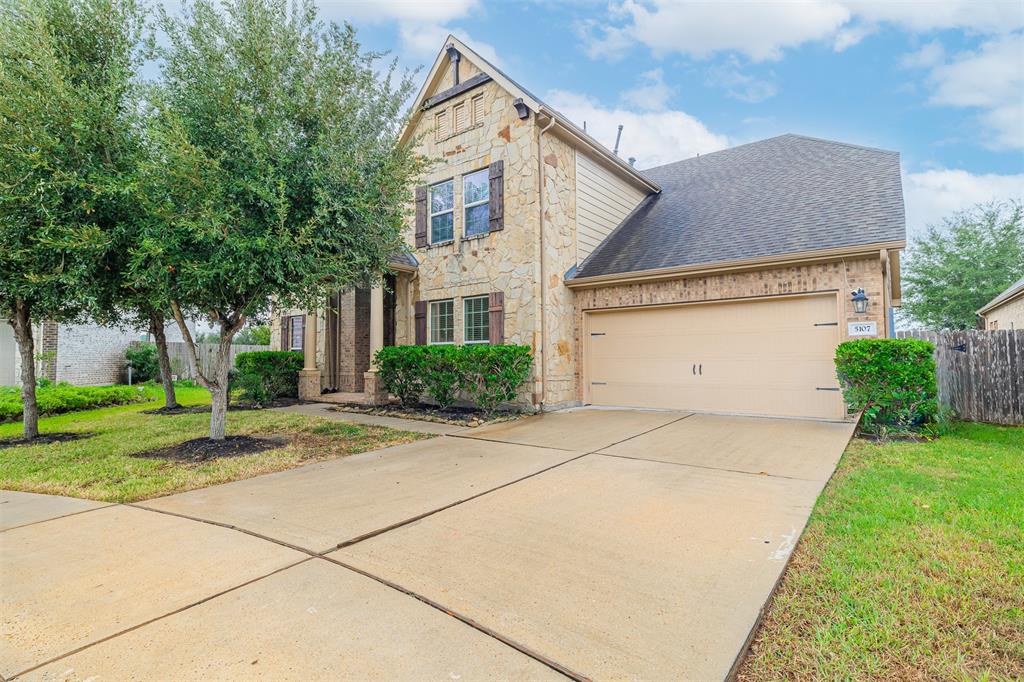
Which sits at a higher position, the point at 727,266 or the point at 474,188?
the point at 474,188

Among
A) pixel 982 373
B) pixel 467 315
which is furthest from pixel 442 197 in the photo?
pixel 982 373

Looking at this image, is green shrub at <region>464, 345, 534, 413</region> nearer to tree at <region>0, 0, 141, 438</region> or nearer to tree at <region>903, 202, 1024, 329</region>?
tree at <region>0, 0, 141, 438</region>

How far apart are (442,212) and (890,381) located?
875 centimetres

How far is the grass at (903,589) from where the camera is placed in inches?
74.6

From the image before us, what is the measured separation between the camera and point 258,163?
5191mm

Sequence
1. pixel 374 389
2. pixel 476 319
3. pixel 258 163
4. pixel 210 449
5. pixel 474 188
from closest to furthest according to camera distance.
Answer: pixel 258 163, pixel 210 449, pixel 374 389, pixel 476 319, pixel 474 188

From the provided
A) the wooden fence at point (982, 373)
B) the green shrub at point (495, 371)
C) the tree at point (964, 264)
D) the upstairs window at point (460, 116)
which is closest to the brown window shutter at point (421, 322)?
the green shrub at point (495, 371)

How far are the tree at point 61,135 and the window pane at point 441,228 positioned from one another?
5803mm

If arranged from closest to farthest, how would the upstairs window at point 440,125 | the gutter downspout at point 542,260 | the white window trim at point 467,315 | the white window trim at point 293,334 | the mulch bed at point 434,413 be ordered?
the mulch bed at point 434,413 → the gutter downspout at point 542,260 → the white window trim at point 467,315 → the upstairs window at point 440,125 → the white window trim at point 293,334

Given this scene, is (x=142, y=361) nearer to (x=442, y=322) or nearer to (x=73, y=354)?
(x=73, y=354)

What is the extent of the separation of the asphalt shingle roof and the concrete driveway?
4.83 m

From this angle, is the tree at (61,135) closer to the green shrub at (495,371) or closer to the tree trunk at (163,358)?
the tree trunk at (163,358)

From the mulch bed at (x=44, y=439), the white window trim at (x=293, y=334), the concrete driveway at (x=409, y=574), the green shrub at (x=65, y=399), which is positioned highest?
the white window trim at (x=293, y=334)

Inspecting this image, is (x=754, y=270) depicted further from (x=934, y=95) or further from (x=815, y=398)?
(x=934, y=95)
